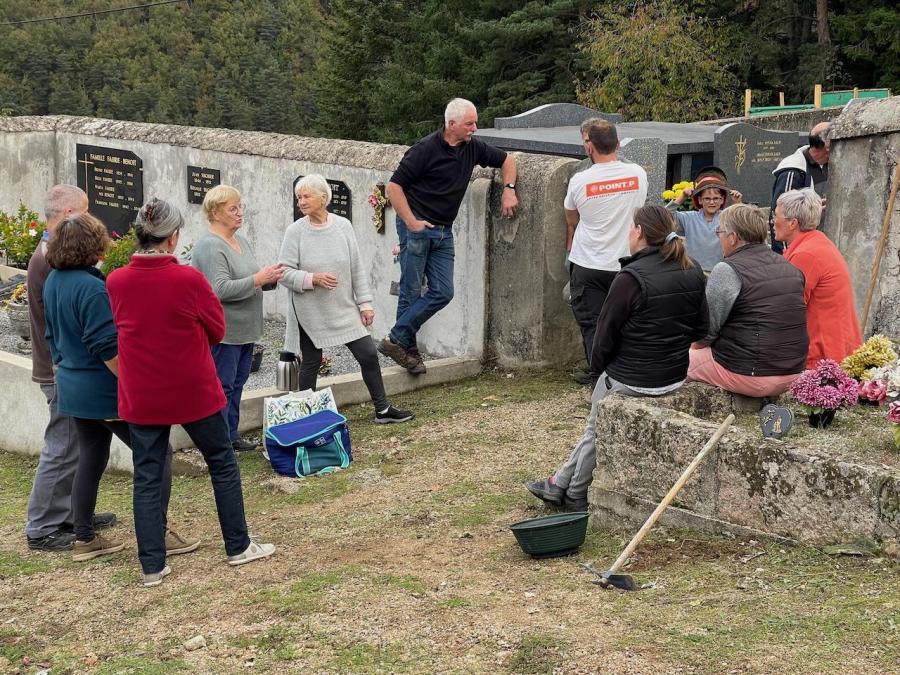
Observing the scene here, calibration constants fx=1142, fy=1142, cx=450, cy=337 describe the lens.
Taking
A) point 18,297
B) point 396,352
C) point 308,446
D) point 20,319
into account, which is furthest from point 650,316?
point 18,297

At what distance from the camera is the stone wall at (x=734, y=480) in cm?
445

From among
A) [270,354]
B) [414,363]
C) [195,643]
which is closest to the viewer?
[195,643]

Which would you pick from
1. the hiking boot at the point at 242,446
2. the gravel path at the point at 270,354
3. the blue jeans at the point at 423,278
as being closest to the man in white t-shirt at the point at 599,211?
the blue jeans at the point at 423,278

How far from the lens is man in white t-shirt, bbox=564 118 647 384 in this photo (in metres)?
7.03

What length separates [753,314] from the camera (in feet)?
18.1

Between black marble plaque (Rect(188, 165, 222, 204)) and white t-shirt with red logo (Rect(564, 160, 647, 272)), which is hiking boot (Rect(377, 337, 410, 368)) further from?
black marble plaque (Rect(188, 165, 222, 204))

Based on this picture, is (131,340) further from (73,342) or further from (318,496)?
(318,496)

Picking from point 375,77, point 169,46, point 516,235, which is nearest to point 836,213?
point 516,235

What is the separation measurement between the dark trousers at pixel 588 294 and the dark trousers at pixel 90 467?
3.01m

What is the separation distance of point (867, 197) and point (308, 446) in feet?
14.1

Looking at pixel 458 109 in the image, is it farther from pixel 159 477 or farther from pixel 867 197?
pixel 159 477

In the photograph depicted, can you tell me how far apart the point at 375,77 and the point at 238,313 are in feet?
134

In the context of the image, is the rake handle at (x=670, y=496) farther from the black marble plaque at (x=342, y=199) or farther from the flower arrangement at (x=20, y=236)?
the flower arrangement at (x=20, y=236)

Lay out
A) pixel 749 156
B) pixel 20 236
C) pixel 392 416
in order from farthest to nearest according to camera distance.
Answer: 1. pixel 749 156
2. pixel 20 236
3. pixel 392 416
